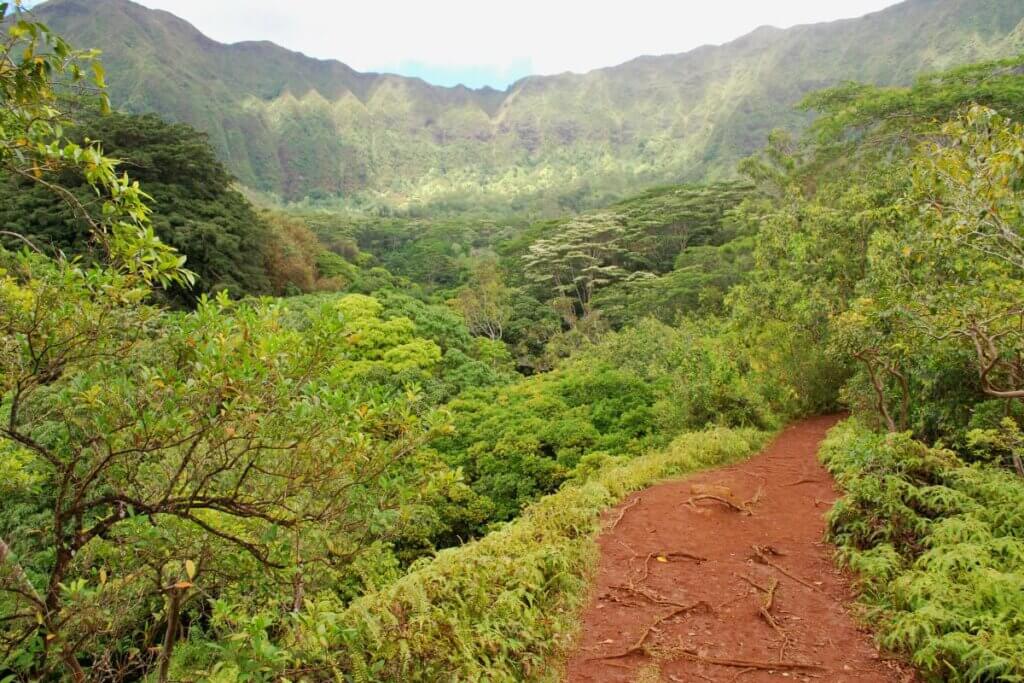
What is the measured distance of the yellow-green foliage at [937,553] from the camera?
3.51 metres

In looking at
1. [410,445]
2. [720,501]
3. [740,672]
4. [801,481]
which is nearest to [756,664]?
[740,672]

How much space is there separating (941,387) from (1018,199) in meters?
3.76

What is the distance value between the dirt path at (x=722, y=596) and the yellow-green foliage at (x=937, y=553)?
28cm

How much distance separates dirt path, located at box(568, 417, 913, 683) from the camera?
3.93 m

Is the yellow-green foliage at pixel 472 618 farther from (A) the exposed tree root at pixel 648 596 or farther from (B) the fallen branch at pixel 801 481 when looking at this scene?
(B) the fallen branch at pixel 801 481

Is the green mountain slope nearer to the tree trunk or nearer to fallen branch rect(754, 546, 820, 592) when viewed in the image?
fallen branch rect(754, 546, 820, 592)

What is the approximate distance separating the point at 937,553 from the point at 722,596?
1.61m

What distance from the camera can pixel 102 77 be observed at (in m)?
2.14

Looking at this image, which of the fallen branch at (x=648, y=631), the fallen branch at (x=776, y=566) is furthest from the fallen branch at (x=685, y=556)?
the fallen branch at (x=648, y=631)

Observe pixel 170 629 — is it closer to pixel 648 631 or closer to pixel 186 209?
pixel 648 631

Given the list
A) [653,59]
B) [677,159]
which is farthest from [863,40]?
[653,59]

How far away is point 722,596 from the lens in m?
4.88

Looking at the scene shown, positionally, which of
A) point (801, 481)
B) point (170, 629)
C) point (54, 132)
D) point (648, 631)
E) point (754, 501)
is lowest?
point (801, 481)

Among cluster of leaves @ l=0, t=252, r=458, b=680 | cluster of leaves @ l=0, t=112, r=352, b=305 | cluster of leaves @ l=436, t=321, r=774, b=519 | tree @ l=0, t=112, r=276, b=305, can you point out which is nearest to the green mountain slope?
cluster of leaves @ l=0, t=112, r=352, b=305
